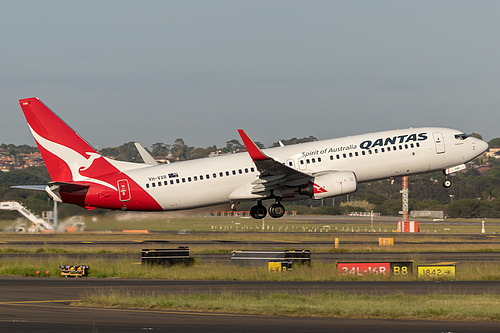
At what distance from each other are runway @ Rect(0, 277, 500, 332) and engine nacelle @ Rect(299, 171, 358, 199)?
17287 mm

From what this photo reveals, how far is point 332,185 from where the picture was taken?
50406mm

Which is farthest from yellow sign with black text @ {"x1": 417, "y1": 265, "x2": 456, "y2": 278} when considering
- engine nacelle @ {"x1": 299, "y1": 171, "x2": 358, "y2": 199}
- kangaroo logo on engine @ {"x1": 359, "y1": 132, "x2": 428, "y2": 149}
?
kangaroo logo on engine @ {"x1": 359, "y1": 132, "x2": 428, "y2": 149}

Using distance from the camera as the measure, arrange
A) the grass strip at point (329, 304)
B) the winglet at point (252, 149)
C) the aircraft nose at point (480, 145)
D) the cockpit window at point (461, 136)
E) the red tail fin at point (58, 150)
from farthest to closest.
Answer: the aircraft nose at point (480, 145), the cockpit window at point (461, 136), the red tail fin at point (58, 150), the winglet at point (252, 149), the grass strip at point (329, 304)

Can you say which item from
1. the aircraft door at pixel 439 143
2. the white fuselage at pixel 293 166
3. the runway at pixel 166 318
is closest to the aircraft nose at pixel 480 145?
the aircraft door at pixel 439 143

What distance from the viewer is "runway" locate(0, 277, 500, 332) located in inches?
863

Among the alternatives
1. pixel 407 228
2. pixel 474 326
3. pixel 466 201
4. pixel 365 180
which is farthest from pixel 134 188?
pixel 466 201

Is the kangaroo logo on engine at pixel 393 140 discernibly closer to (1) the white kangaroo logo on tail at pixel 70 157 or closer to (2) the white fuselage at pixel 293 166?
(2) the white fuselage at pixel 293 166

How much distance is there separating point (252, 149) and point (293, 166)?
466 cm

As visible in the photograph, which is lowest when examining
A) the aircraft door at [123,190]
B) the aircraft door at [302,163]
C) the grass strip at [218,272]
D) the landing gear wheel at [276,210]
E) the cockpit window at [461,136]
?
Result: the grass strip at [218,272]

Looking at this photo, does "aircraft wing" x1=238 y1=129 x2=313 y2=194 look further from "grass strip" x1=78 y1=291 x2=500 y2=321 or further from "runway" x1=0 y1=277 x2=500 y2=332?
"grass strip" x1=78 y1=291 x2=500 y2=321

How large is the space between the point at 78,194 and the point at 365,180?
67.3ft

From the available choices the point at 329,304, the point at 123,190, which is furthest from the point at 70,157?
the point at 329,304

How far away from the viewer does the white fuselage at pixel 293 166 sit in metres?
51.4

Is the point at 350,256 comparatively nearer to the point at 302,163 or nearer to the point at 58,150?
the point at 302,163
